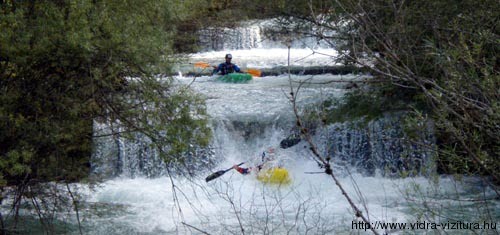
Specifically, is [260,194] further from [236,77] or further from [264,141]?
[236,77]

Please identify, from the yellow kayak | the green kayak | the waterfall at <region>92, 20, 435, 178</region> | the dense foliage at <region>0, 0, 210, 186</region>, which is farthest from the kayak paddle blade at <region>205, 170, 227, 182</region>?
the green kayak

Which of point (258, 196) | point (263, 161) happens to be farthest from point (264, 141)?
point (258, 196)

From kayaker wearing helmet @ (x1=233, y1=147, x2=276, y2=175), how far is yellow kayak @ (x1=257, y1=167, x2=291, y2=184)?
9.7 inches

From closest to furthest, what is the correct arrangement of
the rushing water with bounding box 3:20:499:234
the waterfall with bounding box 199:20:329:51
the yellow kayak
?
the rushing water with bounding box 3:20:499:234 → the yellow kayak → the waterfall with bounding box 199:20:329:51

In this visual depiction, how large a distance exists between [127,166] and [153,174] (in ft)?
1.20

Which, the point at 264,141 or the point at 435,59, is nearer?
the point at 435,59

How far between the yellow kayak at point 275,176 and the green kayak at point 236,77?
4435mm

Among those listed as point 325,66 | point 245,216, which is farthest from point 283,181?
point 325,66

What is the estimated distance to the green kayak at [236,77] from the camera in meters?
12.4

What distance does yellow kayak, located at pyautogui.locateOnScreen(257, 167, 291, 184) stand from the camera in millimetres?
7910

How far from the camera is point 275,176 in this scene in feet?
26.1

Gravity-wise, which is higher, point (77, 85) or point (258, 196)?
point (77, 85)

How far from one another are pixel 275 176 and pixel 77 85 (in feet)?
9.21

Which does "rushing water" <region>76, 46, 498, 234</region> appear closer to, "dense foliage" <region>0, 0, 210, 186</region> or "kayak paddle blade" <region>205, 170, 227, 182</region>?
"kayak paddle blade" <region>205, 170, 227, 182</region>
